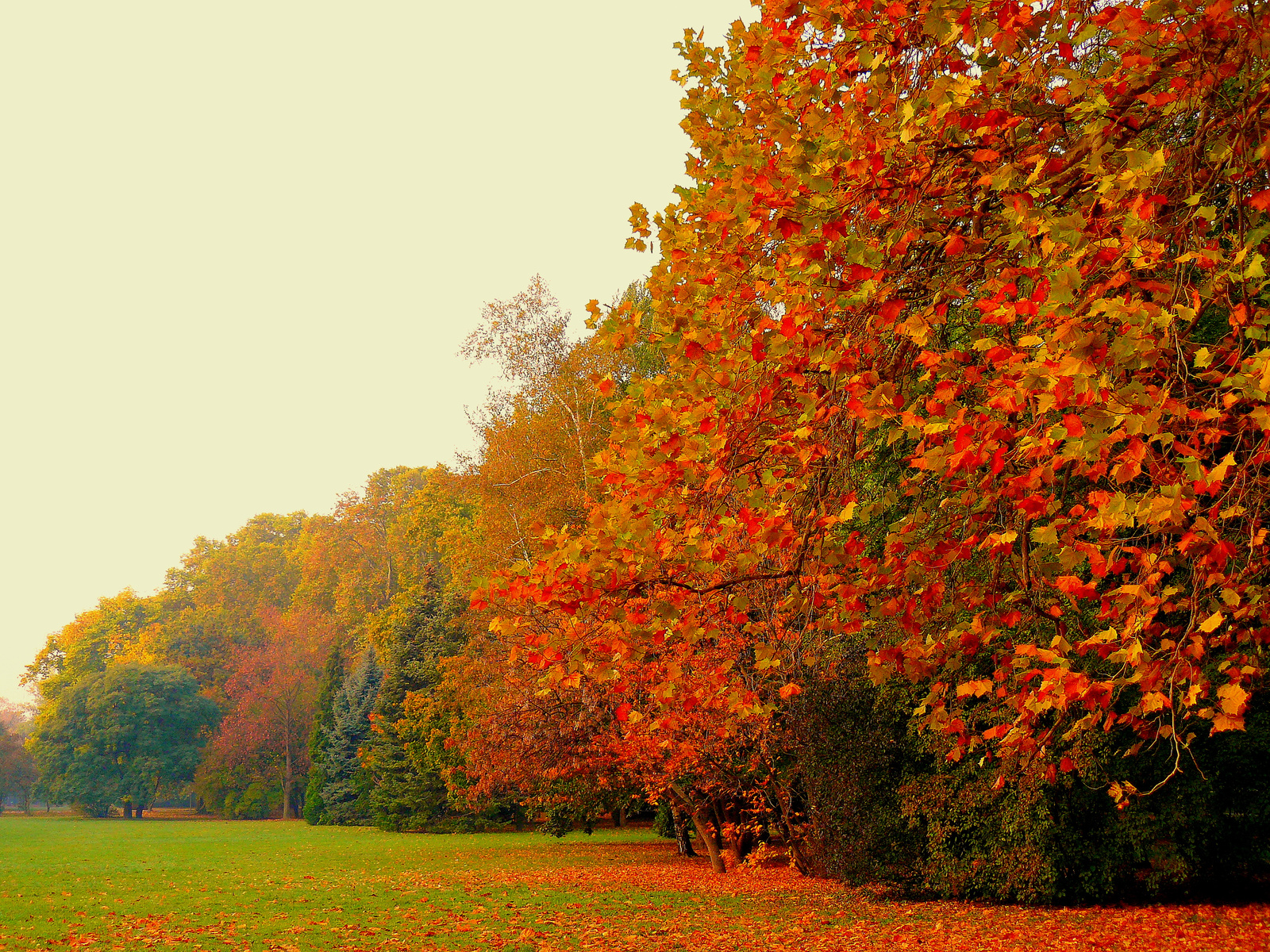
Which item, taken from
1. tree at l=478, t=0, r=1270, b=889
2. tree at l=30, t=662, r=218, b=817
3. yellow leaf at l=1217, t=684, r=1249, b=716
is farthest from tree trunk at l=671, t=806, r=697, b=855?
tree at l=30, t=662, r=218, b=817

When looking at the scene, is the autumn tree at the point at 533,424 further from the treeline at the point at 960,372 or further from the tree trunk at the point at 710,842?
the treeline at the point at 960,372

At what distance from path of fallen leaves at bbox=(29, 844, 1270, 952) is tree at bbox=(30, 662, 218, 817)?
35.5m

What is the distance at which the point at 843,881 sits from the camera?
1129 centimetres

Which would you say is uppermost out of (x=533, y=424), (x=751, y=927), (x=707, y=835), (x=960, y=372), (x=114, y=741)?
(x=533, y=424)

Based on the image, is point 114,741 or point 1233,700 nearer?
point 1233,700

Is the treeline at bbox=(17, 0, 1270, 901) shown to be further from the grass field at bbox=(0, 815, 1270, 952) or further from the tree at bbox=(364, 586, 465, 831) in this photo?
the tree at bbox=(364, 586, 465, 831)

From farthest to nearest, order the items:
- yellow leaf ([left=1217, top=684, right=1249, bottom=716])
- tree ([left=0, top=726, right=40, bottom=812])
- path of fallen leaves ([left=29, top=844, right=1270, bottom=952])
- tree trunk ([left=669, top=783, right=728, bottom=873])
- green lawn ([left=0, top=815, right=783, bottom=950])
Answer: tree ([left=0, top=726, right=40, bottom=812])
tree trunk ([left=669, top=783, right=728, bottom=873])
green lawn ([left=0, top=815, right=783, bottom=950])
path of fallen leaves ([left=29, top=844, right=1270, bottom=952])
yellow leaf ([left=1217, top=684, right=1249, bottom=716])

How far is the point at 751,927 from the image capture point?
9.54m

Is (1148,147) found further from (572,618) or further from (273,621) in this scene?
(273,621)

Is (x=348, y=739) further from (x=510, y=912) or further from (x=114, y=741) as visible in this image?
(x=510, y=912)

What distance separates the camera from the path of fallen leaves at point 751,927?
8.30 metres

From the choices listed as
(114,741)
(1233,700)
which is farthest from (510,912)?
(114,741)

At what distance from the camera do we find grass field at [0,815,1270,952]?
8.67m

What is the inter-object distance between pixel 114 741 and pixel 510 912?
38368mm
